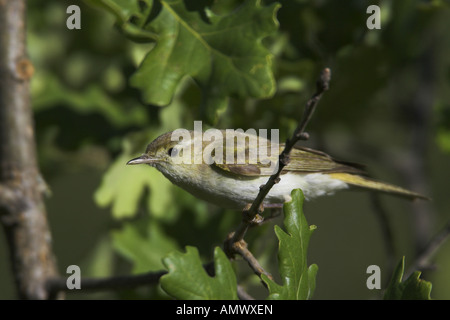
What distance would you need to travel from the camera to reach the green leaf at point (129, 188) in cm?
344

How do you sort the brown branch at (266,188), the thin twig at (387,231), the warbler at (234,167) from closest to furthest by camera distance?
1. the brown branch at (266,188)
2. the warbler at (234,167)
3. the thin twig at (387,231)

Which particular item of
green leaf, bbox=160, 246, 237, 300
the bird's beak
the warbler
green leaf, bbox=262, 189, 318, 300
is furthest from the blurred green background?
green leaf, bbox=160, 246, 237, 300

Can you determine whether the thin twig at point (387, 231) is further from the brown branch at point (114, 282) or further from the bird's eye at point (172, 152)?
the brown branch at point (114, 282)

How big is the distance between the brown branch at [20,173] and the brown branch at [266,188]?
93 cm

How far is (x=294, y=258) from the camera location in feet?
7.45

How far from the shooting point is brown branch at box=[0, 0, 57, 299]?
3.01m

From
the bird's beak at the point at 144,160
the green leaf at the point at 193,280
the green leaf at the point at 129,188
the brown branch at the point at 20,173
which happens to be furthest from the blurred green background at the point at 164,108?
the green leaf at the point at 193,280

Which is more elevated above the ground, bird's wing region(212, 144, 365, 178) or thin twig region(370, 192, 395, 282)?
bird's wing region(212, 144, 365, 178)

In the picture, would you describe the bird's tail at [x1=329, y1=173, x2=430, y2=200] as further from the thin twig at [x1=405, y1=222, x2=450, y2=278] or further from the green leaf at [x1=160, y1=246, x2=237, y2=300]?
the green leaf at [x1=160, y1=246, x2=237, y2=300]

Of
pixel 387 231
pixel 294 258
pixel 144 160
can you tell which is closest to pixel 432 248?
pixel 387 231

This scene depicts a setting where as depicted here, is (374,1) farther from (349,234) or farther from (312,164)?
(349,234)

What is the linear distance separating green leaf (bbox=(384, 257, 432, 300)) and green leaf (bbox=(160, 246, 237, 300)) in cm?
58

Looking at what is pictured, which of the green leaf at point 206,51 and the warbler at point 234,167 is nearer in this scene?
the green leaf at point 206,51

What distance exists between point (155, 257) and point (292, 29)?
150cm
